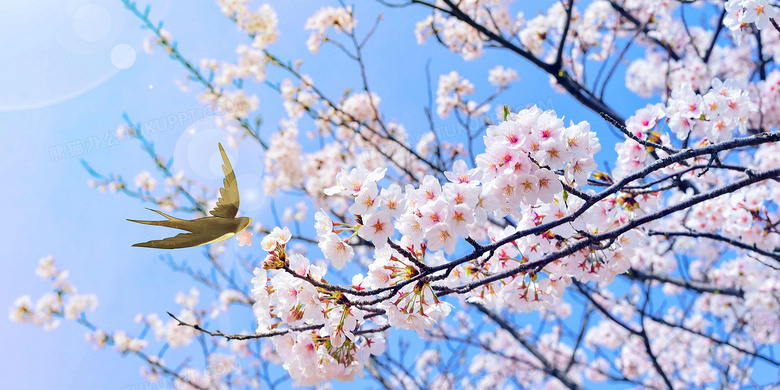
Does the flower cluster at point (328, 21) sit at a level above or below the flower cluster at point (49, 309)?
above

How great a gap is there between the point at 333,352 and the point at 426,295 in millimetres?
405

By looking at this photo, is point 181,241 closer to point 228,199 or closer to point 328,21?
point 228,199

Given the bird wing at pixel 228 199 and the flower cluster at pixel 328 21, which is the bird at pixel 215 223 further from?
the flower cluster at pixel 328 21

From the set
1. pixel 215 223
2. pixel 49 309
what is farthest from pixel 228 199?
pixel 49 309

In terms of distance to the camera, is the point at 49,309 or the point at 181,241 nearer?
the point at 181,241

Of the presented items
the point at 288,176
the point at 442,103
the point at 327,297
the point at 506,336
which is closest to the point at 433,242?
the point at 327,297

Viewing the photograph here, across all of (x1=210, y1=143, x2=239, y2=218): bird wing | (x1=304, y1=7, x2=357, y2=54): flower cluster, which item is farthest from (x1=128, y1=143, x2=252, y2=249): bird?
(x1=304, y1=7, x2=357, y2=54): flower cluster

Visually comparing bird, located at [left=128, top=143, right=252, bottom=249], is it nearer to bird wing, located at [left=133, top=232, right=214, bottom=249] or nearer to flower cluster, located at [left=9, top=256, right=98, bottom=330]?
bird wing, located at [left=133, top=232, right=214, bottom=249]

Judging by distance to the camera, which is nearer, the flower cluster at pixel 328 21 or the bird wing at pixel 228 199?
the bird wing at pixel 228 199

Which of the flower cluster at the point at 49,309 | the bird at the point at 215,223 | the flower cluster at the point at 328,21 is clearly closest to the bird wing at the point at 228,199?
the bird at the point at 215,223

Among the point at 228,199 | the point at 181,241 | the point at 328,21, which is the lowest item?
the point at 181,241

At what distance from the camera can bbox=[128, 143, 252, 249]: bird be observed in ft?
3.14

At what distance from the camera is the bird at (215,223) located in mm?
958

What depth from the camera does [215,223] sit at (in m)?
1.00
